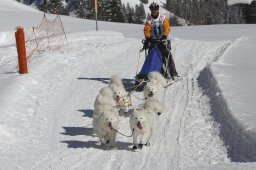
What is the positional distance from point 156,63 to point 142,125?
412cm

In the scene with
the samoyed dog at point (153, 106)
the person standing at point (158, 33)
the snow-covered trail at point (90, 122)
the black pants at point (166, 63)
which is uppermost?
the person standing at point (158, 33)

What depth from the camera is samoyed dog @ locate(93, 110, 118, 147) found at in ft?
22.6

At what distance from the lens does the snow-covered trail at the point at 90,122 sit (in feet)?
21.6

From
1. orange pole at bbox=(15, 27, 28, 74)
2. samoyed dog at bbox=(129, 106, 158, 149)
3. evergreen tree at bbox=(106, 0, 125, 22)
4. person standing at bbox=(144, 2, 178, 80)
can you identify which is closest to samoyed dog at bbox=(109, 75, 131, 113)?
samoyed dog at bbox=(129, 106, 158, 149)

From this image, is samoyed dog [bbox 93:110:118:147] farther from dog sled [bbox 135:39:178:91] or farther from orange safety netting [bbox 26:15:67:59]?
orange safety netting [bbox 26:15:67:59]

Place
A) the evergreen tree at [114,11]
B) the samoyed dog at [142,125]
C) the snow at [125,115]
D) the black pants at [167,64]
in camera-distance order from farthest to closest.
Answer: the evergreen tree at [114,11] < the black pants at [167,64] < the samoyed dog at [142,125] < the snow at [125,115]

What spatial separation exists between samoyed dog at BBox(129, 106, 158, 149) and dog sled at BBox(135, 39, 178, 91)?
11.0 feet

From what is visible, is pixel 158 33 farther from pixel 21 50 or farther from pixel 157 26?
pixel 21 50

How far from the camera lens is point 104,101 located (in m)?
7.94

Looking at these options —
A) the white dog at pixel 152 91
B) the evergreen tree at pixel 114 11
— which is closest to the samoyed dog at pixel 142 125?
the white dog at pixel 152 91

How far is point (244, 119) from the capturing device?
23.8 ft

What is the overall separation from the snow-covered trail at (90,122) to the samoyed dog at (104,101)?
0.42m

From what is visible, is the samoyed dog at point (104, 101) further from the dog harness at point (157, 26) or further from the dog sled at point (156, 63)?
the dog harness at point (157, 26)

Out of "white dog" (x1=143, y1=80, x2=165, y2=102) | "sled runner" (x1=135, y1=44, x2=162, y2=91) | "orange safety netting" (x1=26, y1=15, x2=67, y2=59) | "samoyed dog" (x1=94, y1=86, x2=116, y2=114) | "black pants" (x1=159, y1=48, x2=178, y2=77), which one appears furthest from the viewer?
"orange safety netting" (x1=26, y1=15, x2=67, y2=59)
